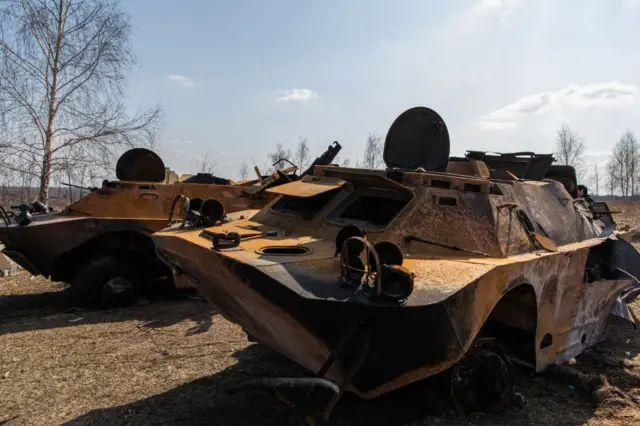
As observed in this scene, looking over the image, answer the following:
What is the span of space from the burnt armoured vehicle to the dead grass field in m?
0.35

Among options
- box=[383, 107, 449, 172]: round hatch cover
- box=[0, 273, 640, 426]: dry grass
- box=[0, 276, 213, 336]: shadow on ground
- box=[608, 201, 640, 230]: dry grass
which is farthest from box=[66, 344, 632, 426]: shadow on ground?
box=[608, 201, 640, 230]: dry grass

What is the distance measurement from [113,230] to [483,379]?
230 inches

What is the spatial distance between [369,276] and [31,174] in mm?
11986

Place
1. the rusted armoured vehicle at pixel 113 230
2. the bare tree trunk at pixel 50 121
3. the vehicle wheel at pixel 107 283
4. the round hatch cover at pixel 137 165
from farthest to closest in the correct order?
the bare tree trunk at pixel 50 121
the round hatch cover at pixel 137 165
the vehicle wheel at pixel 107 283
the rusted armoured vehicle at pixel 113 230

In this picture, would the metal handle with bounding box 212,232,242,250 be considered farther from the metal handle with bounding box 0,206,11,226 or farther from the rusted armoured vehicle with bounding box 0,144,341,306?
the metal handle with bounding box 0,206,11,226

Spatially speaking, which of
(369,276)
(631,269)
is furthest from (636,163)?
(369,276)

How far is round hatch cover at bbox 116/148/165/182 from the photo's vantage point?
29.7 ft

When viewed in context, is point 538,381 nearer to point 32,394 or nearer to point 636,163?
point 32,394

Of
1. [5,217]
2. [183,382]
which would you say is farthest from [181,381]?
[5,217]

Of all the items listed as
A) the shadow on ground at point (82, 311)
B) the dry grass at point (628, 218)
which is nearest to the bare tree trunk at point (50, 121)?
the shadow on ground at point (82, 311)

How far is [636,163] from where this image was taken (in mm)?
48312

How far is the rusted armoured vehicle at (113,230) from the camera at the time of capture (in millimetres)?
7484

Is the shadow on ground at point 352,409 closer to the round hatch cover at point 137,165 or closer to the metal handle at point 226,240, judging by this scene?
the metal handle at point 226,240

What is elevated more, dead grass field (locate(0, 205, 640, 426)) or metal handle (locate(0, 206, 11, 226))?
metal handle (locate(0, 206, 11, 226))
